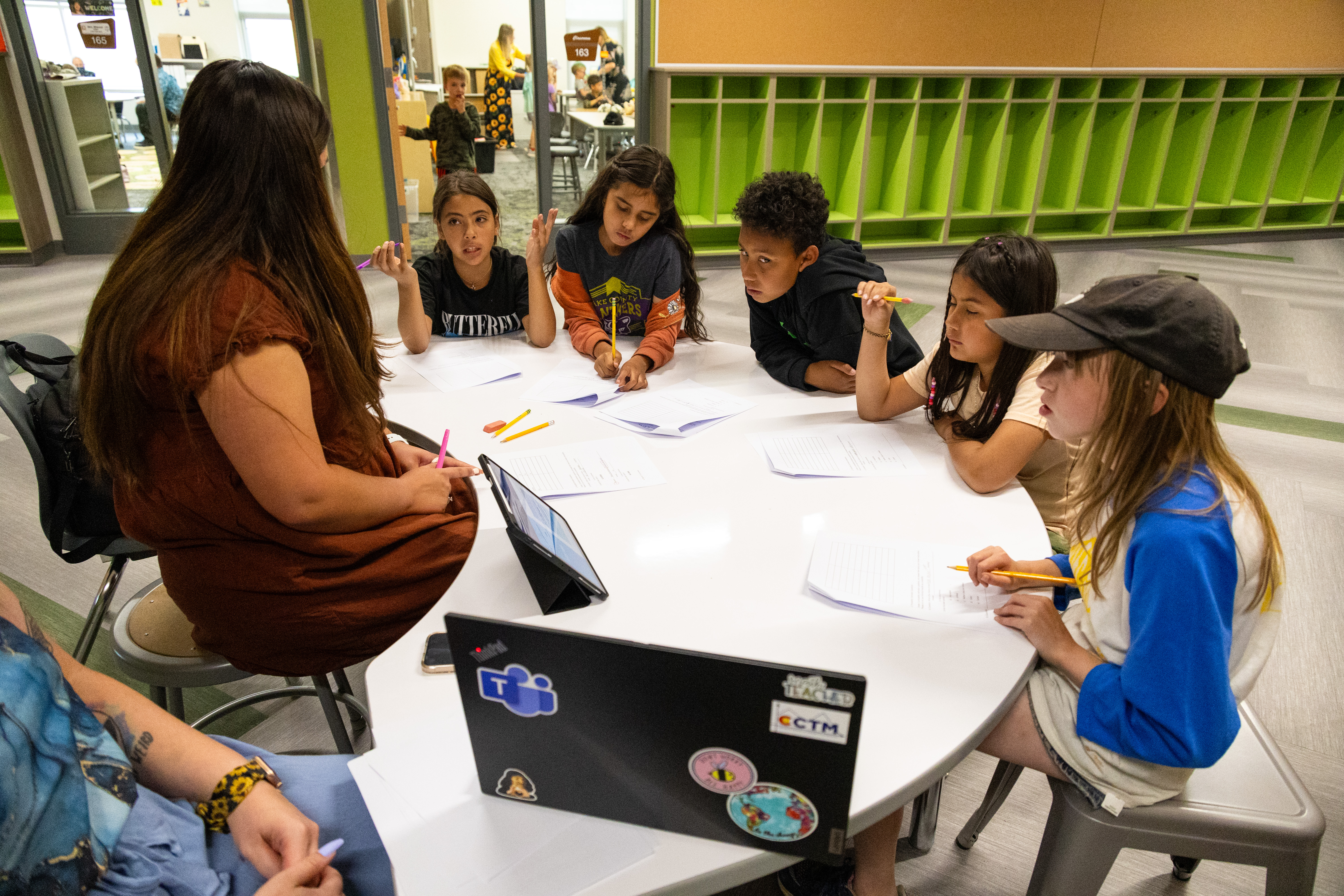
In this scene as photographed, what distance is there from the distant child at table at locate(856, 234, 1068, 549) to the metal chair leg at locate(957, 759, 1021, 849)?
0.46 meters

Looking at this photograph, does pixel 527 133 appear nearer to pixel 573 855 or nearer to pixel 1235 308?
pixel 1235 308

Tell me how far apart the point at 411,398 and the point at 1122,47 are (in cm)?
600

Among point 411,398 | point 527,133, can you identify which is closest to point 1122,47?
point 527,133

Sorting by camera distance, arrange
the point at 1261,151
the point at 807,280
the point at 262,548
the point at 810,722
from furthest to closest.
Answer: the point at 1261,151, the point at 807,280, the point at 262,548, the point at 810,722

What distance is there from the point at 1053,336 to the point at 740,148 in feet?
16.4

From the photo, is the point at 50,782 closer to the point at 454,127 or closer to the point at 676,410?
the point at 676,410

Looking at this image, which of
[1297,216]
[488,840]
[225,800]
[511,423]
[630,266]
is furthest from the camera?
[1297,216]

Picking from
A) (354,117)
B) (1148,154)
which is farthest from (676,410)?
(1148,154)

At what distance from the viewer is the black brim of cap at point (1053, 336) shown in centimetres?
104

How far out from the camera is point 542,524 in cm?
115

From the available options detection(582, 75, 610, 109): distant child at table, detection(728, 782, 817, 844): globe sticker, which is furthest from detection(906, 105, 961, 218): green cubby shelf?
detection(728, 782, 817, 844): globe sticker

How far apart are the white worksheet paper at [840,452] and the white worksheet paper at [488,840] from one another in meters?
0.82

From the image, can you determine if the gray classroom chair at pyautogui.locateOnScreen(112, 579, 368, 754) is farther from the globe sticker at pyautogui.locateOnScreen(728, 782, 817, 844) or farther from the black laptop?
the globe sticker at pyautogui.locateOnScreen(728, 782, 817, 844)

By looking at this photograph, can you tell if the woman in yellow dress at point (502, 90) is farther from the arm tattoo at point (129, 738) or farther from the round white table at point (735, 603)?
the arm tattoo at point (129, 738)
